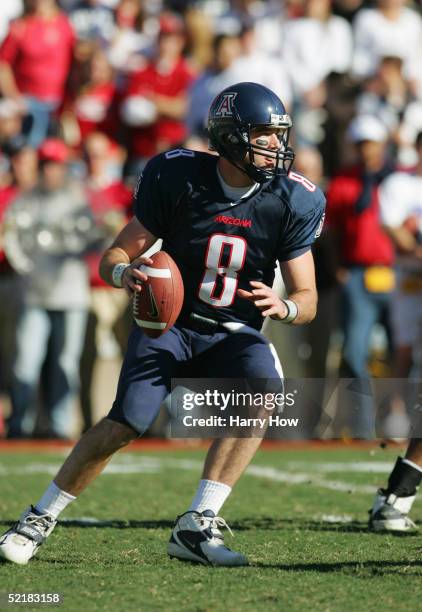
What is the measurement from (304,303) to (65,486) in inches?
42.3

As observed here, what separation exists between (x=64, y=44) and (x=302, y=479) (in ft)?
16.9

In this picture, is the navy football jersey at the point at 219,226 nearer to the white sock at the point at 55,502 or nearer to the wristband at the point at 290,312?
the wristband at the point at 290,312

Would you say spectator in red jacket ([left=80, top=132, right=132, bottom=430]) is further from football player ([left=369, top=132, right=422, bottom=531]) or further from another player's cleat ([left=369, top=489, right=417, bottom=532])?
another player's cleat ([left=369, top=489, right=417, bottom=532])

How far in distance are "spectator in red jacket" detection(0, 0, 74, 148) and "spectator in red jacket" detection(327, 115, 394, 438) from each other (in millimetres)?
2854

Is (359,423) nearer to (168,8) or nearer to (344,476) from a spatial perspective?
(344,476)

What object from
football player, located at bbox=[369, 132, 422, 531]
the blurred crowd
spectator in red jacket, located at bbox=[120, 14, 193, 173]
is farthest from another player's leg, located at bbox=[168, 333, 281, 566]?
spectator in red jacket, located at bbox=[120, 14, 193, 173]

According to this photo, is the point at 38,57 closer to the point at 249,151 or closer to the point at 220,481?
the point at 249,151

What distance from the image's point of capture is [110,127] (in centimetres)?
1005

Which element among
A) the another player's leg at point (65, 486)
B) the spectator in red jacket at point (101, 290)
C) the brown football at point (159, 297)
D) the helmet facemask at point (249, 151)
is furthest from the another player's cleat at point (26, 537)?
the spectator in red jacket at point (101, 290)

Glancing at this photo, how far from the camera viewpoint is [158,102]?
32.8ft

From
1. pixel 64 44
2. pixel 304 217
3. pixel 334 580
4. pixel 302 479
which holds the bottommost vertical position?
pixel 302 479

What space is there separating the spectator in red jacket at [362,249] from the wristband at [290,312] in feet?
14.8

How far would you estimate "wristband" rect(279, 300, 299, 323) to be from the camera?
4.20 m

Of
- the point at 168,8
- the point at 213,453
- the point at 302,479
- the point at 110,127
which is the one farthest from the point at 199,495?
the point at 168,8
